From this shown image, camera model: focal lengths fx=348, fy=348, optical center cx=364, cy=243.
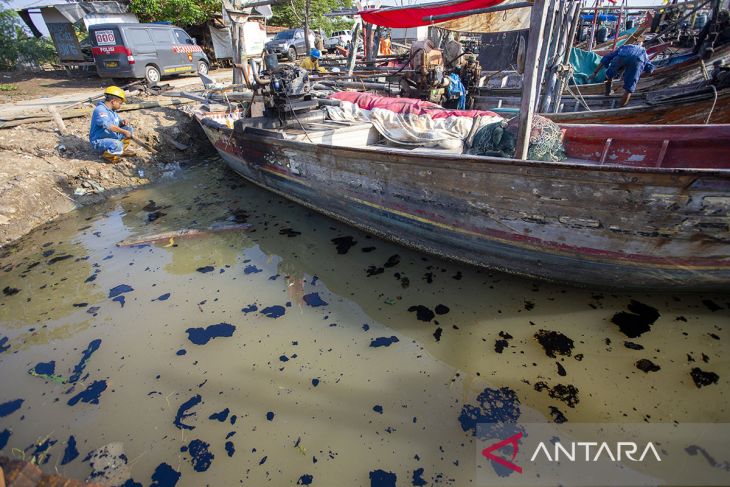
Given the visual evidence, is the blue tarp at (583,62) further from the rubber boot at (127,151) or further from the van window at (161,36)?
the van window at (161,36)

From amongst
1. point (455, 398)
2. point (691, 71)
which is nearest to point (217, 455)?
point (455, 398)

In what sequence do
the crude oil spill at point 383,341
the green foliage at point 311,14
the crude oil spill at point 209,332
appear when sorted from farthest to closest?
the green foliage at point 311,14 → the crude oil spill at point 209,332 → the crude oil spill at point 383,341

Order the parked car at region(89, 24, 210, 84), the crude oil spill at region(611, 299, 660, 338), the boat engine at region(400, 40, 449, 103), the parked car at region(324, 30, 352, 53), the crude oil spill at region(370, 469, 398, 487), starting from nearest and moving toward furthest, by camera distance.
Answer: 1. the crude oil spill at region(370, 469, 398, 487)
2. the crude oil spill at region(611, 299, 660, 338)
3. the boat engine at region(400, 40, 449, 103)
4. the parked car at region(89, 24, 210, 84)
5. the parked car at region(324, 30, 352, 53)

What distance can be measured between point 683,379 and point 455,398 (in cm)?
A: 167

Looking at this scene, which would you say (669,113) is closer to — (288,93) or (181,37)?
(288,93)

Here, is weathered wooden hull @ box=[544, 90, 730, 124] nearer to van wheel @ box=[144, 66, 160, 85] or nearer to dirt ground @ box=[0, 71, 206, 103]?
van wheel @ box=[144, 66, 160, 85]

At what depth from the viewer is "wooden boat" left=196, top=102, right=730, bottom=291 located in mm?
2674

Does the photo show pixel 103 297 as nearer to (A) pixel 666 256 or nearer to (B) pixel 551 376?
(B) pixel 551 376

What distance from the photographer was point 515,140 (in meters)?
4.05

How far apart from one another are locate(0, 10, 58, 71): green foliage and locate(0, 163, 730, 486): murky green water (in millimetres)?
18453

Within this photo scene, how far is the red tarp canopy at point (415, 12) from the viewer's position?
176 inches

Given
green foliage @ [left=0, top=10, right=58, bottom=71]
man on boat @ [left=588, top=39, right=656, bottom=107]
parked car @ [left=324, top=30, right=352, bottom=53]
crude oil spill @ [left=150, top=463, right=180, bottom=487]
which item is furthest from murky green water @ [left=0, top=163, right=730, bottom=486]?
parked car @ [left=324, top=30, right=352, bottom=53]

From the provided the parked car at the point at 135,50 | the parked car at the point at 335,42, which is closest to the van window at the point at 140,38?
the parked car at the point at 135,50

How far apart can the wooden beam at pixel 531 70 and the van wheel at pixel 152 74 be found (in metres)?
12.5
